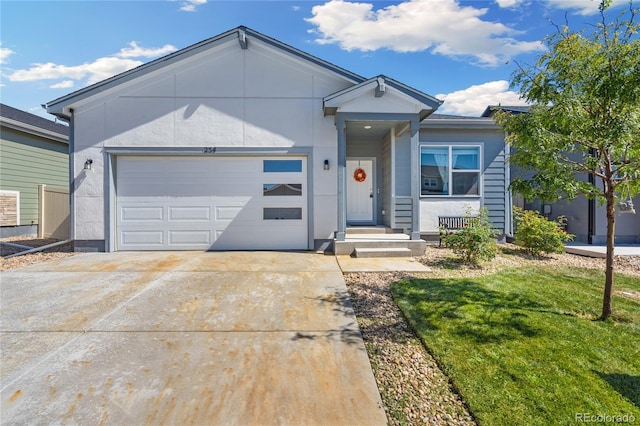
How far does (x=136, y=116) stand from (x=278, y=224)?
4.69 meters

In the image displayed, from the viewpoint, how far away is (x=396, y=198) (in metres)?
8.76

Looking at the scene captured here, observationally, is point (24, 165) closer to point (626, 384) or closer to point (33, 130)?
point (33, 130)

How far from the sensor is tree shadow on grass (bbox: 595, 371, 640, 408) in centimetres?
253

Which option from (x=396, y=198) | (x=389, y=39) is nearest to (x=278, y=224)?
(x=396, y=198)

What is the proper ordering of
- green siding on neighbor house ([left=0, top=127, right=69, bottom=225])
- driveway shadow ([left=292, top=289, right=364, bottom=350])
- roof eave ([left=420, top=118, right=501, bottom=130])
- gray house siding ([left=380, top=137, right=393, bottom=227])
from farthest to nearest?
green siding on neighbor house ([left=0, top=127, right=69, bottom=225]) → gray house siding ([left=380, top=137, right=393, bottom=227]) → roof eave ([left=420, top=118, right=501, bottom=130]) → driveway shadow ([left=292, top=289, right=364, bottom=350])

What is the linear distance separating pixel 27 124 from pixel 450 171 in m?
14.9

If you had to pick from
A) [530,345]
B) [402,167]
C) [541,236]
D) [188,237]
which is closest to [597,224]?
[541,236]

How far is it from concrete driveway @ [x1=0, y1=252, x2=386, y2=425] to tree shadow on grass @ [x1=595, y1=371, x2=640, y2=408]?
77.9 inches

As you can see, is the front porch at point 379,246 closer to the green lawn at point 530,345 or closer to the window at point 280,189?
the window at point 280,189

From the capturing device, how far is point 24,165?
38.7 feet

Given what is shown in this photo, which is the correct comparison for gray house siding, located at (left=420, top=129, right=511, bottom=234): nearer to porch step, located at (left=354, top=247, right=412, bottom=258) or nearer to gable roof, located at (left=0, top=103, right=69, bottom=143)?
porch step, located at (left=354, top=247, right=412, bottom=258)

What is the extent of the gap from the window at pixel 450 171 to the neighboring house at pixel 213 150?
5.41 feet

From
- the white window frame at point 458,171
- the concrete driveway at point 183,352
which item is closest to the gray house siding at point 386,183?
the white window frame at point 458,171

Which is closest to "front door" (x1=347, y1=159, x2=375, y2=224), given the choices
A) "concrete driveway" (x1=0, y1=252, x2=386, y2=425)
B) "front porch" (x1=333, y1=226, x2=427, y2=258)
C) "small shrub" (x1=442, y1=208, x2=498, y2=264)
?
"front porch" (x1=333, y1=226, x2=427, y2=258)
